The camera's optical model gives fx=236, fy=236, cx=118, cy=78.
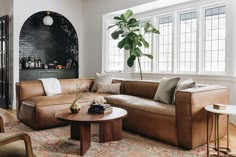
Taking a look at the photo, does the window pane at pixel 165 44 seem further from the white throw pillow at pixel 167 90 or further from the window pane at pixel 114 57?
the white throw pillow at pixel 167 90

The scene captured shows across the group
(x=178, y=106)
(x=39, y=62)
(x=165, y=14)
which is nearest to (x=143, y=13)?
(x=165, y=14)

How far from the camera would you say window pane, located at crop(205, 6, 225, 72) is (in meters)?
4.36

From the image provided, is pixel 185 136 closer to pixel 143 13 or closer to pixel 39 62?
pixel 143 13

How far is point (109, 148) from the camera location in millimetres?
2908

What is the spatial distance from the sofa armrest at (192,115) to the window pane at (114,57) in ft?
11.7

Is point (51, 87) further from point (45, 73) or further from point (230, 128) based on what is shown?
point (230, 128)

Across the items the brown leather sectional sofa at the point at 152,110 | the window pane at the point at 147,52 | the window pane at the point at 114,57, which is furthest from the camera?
the window pane at the point at 114,57

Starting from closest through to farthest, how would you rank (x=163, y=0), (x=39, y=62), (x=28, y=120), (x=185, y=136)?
(x=185, y=136), (x=28, y=120), (x=163, y=0), (x=39, y=62)

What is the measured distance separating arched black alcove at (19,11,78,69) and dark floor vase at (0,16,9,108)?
44cm

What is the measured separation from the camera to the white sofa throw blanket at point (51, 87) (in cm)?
436

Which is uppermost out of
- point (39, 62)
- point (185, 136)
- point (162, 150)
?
point (39, 62)

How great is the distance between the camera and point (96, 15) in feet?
21.1

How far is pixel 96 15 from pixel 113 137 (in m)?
4.13

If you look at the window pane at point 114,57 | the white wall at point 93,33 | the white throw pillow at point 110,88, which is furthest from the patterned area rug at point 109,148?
the white wall at point 93,33
